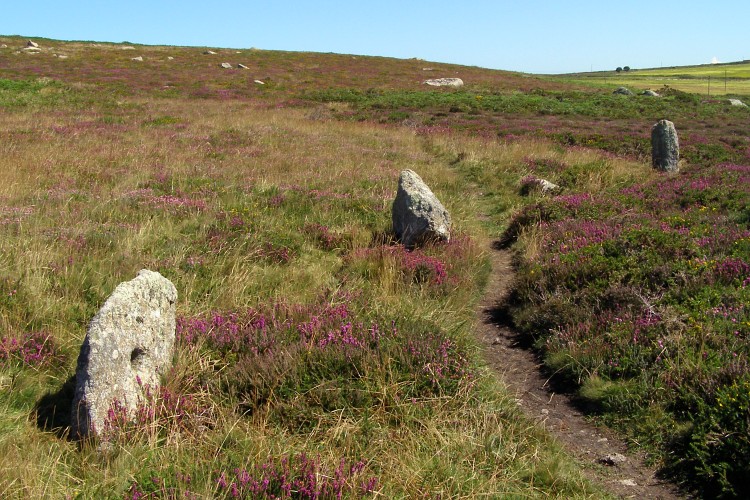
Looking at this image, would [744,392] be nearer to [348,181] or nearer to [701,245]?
[701,245]

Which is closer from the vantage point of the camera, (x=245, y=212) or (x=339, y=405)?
(x=339, y=405)

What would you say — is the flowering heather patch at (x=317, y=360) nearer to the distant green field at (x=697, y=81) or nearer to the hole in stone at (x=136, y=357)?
the hole in stone at (x=136, y=357)

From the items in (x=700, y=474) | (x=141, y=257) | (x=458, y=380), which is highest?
(x=141, y=257)

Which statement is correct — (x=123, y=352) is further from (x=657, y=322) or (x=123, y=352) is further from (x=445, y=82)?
(x=445, y=82)

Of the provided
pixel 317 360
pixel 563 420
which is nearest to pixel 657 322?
pixel 563 420

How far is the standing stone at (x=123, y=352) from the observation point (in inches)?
147

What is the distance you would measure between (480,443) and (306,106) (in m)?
32.3

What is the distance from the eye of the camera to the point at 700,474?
12.9 feet

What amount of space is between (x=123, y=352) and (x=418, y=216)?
18.2 feet

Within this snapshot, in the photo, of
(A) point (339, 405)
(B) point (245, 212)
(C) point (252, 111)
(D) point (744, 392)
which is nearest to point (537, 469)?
(A) point (339, 405)

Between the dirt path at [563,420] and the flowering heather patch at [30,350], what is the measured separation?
4.26 m

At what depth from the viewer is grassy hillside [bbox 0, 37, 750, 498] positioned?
3760 millimetres

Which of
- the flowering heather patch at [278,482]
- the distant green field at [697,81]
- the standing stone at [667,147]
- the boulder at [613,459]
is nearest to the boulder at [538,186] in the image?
the standing stone at [667,147]

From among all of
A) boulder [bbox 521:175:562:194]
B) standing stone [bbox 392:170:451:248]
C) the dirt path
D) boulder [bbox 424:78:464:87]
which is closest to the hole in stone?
the dirt path
